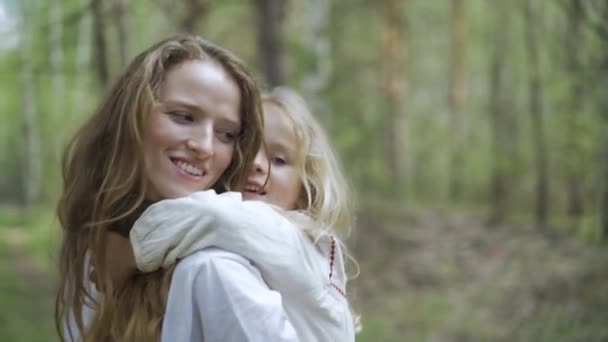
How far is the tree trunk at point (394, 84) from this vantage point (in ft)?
35.5

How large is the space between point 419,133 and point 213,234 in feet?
35.6

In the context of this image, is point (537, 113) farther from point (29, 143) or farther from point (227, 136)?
point (227, 136)

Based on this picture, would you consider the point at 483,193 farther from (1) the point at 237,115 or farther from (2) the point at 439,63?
(1) the point at 237,115

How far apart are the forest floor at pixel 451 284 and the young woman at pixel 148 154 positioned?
138 inches

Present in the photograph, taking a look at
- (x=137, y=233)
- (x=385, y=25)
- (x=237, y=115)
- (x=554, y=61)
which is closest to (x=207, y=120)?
(x=237, y=115)

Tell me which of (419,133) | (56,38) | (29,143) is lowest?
(419,133)

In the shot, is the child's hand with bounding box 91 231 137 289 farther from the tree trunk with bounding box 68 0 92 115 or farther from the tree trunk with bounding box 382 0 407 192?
the tree trunk with bounding box 382 0 407 192

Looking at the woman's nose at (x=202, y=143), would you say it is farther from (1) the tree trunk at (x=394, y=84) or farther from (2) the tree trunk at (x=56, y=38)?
(1) the tree trunk at (x=394, y=84)

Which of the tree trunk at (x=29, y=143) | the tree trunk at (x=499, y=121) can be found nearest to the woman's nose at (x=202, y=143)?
the tree trunk at (x=29, y=143)

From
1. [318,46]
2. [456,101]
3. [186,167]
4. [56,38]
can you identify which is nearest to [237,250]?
[186,167]

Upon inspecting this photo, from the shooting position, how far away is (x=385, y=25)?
35.8ft

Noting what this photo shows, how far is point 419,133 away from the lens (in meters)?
11.7

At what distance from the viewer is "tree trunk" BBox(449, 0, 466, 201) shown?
10.8 m

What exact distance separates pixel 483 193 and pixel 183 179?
362 inches
